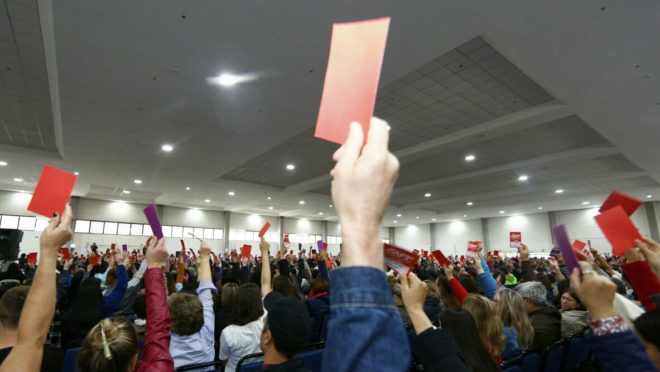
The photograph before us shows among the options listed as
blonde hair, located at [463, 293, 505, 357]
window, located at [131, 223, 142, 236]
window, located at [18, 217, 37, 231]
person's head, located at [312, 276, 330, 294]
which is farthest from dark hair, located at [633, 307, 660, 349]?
window, located at [131, 223, 142, 236]

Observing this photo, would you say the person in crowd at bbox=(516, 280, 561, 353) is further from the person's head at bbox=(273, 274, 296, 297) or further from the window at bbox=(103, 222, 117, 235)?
the window at bbox=(103, 222, 117, 235)

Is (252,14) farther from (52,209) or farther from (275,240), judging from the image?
A: (275,240)

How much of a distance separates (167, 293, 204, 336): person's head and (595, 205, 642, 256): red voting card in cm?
282

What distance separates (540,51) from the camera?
5539mm

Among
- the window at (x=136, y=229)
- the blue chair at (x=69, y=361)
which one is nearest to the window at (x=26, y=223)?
the window at (x=136, y=229)

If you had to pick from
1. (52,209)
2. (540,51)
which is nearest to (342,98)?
(52,209)

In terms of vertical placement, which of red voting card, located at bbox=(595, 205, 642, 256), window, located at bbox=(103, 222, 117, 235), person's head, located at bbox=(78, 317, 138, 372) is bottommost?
person's head, located at bbox=(78, 317, 138, 372)

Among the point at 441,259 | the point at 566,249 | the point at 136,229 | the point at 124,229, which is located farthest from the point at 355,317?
the point at 136,229

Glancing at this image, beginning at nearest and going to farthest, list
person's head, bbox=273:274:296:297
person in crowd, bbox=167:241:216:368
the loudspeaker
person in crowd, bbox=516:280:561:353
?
1. person in crowd, bbox=167:241:216:368
2. person in crowd, bbox=516:280:561:353
3. person's head, bbox=273:274:296:297
4. the loudspeaker

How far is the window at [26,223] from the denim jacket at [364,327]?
958 inches

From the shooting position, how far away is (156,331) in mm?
1620

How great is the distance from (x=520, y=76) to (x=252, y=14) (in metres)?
5.23

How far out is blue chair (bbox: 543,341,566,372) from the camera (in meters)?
2.83

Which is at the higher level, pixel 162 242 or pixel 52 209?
pixel 52 209
